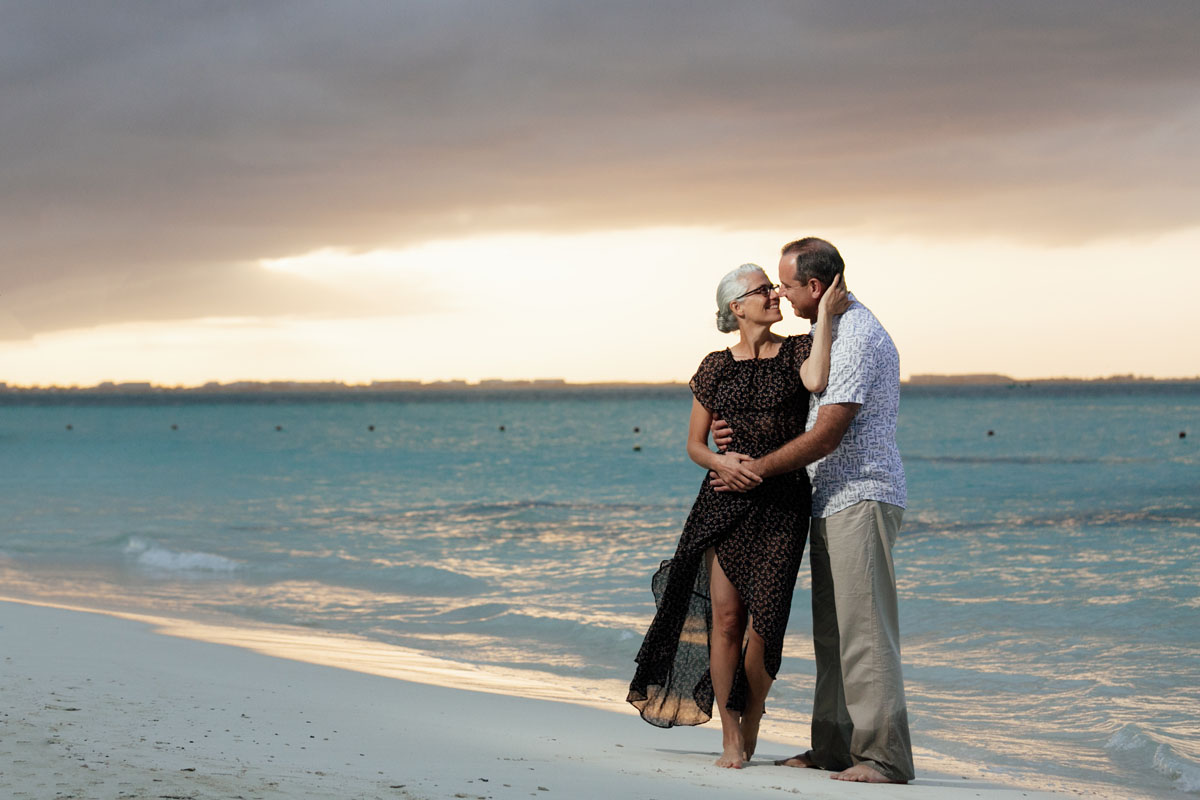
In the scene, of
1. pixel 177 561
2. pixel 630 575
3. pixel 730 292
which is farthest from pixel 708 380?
pixel 177 561

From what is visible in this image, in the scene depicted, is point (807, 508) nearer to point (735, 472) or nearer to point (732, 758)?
point (735, 472)

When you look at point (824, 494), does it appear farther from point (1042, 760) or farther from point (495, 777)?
point (1042, 760)

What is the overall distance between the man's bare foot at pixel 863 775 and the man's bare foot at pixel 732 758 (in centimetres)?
36

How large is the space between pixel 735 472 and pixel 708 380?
428mm

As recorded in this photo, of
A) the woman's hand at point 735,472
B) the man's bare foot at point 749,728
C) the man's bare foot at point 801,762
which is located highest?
the woman's hand at point 735,472

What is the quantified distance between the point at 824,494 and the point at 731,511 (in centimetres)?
36

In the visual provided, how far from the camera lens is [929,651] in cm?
895

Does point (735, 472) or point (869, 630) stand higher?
point (735, 472)

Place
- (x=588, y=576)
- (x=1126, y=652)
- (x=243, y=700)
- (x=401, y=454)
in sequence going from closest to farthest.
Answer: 1. (x=243, y=700)
2. (x=1126, y=652)
3. (x=588, y=576)
4. (x=401, y=454)

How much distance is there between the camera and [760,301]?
13.9 ft

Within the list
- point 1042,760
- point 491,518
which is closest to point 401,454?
point 491,518

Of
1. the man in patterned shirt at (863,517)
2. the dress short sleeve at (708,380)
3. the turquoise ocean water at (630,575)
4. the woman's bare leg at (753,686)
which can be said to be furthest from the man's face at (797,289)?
the turquoise ocean water at (630,575)

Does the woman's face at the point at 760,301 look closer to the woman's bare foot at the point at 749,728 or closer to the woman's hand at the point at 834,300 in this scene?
the woman's hand at the point at 834,300

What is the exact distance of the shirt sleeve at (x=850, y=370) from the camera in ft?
13.2
